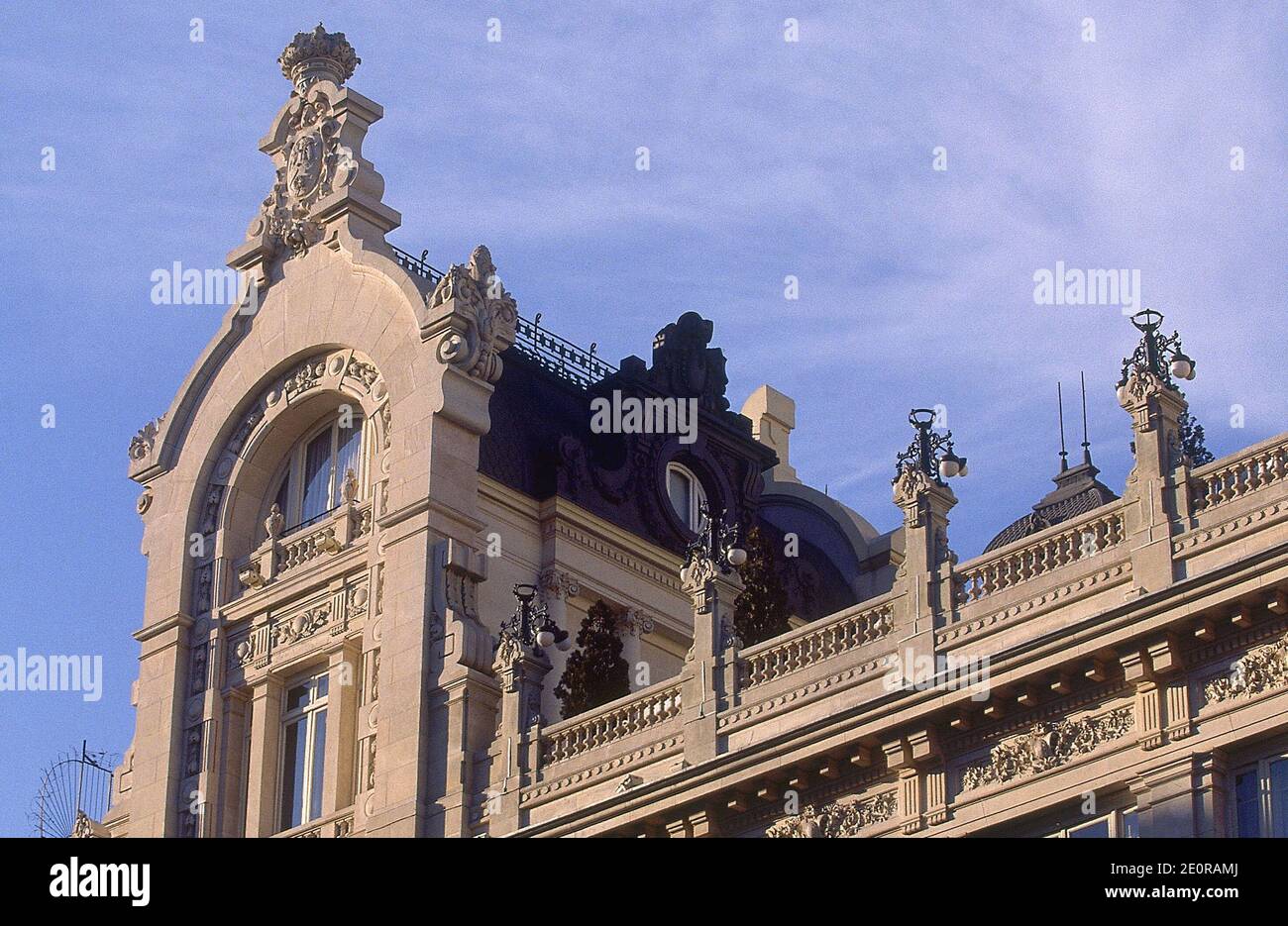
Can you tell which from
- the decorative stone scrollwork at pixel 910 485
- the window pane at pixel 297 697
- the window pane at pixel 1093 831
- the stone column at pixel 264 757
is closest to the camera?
the window pane at pixel 1093 831

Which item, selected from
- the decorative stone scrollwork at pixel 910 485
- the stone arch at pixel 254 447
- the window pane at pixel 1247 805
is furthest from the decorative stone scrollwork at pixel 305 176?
the window pane at pixel 1247 805

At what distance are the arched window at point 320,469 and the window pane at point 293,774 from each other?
3415 mm

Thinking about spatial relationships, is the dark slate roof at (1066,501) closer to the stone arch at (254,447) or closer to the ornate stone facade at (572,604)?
the ornate stone facade at (572,604)

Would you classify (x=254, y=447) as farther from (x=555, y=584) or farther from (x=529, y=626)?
Result: (x=529, y=626)

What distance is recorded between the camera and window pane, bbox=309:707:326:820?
47688 mm

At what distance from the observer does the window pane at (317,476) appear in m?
50.3

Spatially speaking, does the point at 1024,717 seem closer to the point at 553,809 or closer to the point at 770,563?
the point at 553,809

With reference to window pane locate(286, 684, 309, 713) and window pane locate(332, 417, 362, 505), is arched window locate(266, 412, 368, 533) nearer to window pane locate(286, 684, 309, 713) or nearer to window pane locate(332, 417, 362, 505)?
window pane locate(332, 417, 362, 505)

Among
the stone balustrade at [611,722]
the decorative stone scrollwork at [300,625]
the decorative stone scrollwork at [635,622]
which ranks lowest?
the stone balustrade at [611,722]

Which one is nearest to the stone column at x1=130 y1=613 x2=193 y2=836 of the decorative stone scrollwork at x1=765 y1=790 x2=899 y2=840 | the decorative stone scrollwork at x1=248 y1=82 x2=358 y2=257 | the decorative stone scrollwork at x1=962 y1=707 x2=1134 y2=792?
the decorative stone scrollwork at x1=248 y1=82 x2=358 y2=257

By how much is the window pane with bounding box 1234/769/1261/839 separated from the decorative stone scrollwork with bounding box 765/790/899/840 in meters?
4.73

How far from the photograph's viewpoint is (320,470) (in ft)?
166
